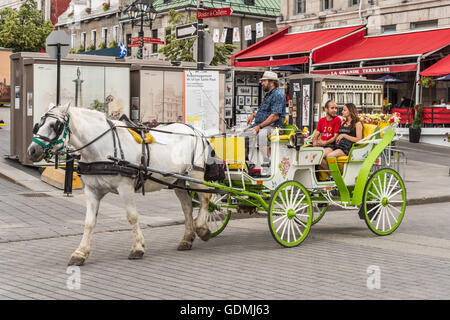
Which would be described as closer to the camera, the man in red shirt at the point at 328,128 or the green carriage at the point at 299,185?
the green carriage at the point at 299,185

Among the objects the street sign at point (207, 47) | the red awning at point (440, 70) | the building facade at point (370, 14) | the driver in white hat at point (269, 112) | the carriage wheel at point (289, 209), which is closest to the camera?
the carriage wheel at point (289, 209)

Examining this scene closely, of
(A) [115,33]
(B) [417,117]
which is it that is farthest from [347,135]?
(A) [115,33]

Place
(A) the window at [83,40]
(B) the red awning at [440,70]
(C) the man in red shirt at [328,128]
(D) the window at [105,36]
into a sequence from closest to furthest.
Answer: (C) the man in red shirt at [328,128] < (B) the red awning at [440,70] < (D) the window at [105,36] < (A) the window at [83,40]

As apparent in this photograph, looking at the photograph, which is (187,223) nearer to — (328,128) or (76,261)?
(76,261)

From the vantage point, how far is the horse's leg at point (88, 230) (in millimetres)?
7214

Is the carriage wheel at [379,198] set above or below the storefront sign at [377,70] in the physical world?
below

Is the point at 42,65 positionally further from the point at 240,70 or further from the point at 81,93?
the point at 240,70

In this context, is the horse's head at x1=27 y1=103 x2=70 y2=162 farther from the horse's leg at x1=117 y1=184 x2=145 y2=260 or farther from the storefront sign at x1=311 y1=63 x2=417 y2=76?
the storefront sign at x1=311 y1=63 x2=417 y2=76

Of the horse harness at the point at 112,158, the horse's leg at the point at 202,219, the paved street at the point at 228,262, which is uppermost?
the horse harness at the point at 112,158

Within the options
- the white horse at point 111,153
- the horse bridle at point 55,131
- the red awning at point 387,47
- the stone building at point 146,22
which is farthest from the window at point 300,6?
the horse bridle at point 55,131

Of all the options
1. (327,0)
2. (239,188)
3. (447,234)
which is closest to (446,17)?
(327,0)

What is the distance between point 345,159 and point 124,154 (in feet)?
11.0

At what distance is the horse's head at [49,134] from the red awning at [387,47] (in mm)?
20883

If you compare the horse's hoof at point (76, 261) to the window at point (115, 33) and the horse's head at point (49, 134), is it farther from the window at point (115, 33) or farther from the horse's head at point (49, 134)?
the window at point (115, 33)
